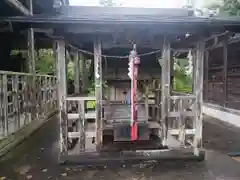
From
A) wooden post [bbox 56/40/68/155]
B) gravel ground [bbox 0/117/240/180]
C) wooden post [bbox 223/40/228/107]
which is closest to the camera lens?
gravel ground [bbox 0/117/240/180]

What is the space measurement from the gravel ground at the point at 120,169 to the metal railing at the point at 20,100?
2.73ft

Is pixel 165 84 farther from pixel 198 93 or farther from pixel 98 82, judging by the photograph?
pixel 98 82

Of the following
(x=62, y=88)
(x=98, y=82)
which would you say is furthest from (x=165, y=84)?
(x=62, y=88)

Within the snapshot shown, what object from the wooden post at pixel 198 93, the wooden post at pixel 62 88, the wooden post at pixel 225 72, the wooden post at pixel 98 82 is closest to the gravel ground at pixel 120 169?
the wooden post at pixel 198 93

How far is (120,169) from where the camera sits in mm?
4344

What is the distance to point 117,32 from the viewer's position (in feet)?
14.6

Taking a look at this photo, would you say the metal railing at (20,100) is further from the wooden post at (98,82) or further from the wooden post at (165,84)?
the wooden post at (165,84)

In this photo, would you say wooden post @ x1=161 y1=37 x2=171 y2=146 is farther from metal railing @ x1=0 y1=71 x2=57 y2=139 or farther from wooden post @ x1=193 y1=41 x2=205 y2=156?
metal railing @ x1=0 y1=71 x2=57 y2=139

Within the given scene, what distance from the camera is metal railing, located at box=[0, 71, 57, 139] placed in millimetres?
5445

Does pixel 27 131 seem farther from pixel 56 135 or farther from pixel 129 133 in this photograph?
pixel 129 133

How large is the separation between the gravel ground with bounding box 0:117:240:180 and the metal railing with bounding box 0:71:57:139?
832 millimetres

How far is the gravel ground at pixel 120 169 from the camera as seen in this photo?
4.02m

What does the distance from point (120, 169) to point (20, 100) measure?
154 inches

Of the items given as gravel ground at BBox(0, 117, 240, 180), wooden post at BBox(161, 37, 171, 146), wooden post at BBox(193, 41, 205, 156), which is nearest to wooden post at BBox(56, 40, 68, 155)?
gravel ground at BBox(0, 117, 240, 180)
